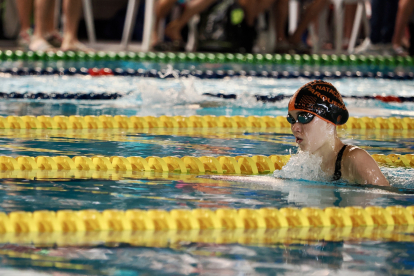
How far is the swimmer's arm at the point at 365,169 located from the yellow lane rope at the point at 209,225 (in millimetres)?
372

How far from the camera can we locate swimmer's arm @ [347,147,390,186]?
3028 millimetres

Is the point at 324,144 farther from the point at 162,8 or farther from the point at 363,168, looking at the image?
the point at 162,8

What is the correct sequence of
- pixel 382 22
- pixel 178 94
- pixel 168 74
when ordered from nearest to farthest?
1. pixel 178 94
2. pixel 168 74
3. pixel 382 22

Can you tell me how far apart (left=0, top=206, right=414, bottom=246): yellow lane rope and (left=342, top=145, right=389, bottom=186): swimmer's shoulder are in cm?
37

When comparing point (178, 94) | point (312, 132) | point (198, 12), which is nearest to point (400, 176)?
point (312, 132)

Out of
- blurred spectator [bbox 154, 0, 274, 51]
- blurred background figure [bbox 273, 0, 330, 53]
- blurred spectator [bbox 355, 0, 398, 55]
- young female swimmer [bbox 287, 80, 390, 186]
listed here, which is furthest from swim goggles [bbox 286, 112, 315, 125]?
blurred spectator [bbox 355, 0, 398, 55]

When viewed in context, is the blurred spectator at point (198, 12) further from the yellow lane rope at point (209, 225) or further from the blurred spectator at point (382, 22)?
the yellow lane rope at point (209, 225)

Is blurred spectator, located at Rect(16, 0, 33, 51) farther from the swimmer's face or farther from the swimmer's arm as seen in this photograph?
the swimmer's arm

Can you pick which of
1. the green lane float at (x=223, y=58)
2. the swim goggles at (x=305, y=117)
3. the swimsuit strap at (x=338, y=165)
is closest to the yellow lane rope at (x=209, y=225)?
the swimsuit strap at (x=338, y=165)

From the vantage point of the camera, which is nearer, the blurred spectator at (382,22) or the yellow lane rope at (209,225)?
the yellow lane rope at (209,225)

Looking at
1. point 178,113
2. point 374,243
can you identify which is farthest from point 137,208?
point 178,113

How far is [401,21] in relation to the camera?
898 cm

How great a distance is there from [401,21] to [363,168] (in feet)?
21.1

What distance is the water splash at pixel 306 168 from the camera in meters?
3.21
